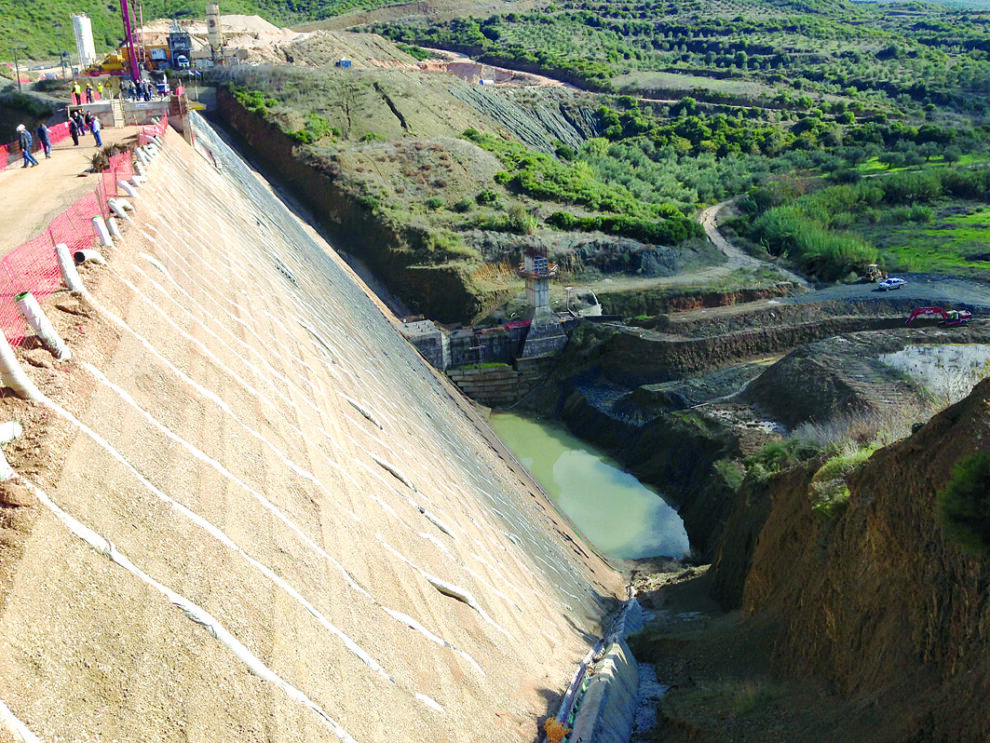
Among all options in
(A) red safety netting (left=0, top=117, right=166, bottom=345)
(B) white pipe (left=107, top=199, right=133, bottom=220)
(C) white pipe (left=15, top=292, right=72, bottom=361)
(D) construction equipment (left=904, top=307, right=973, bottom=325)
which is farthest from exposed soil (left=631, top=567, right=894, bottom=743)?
(D) construction equipment (left=904, top=307, right=973, bottom=325)

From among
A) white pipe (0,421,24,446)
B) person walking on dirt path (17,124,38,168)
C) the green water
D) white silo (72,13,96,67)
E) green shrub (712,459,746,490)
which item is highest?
white silo (72,13,96,67)

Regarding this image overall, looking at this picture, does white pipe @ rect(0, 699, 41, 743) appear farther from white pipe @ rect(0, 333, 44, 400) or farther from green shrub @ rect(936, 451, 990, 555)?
green shrub @ rect(936, 451, 990, 555)

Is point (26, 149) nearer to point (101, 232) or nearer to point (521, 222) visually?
point (101, 232)

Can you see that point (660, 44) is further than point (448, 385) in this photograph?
Yes

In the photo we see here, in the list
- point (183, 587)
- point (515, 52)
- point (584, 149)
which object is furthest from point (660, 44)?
point (183, 587)

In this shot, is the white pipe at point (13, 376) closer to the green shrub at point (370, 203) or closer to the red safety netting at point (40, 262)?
the red safety netting at point (40, 262)

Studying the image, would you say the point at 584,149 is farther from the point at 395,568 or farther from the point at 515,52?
the point at 395,568
